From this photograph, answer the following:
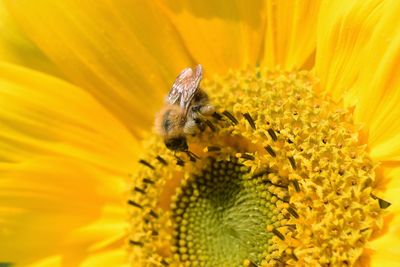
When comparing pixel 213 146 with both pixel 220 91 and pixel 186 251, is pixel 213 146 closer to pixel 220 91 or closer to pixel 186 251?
pixel 220 91

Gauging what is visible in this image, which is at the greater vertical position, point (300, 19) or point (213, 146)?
point (300, 19)

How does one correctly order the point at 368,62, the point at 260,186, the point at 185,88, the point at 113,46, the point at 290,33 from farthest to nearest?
1. the point at 113,46
2. the point at 290,33
3. the point at 260,186
4. the point at 185,88
5. the point at 368,62

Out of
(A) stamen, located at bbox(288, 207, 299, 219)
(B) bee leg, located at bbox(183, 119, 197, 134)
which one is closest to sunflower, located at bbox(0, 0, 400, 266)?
(A) stamen, located at bbox(288, 207, 299, 219)

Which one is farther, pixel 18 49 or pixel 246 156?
pixel 18 49

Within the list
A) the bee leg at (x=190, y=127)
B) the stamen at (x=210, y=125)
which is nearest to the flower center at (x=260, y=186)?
the stamen at (x=210, y=125)

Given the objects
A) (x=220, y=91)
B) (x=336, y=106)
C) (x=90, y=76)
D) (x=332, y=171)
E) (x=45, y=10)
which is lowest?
(x=332, y=171)

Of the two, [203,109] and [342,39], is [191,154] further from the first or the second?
[342,39]

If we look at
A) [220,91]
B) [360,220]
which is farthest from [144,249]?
[360,220]

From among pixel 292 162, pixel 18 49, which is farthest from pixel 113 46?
pixel 292 162
